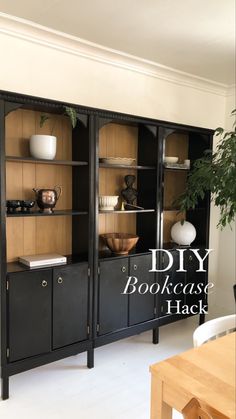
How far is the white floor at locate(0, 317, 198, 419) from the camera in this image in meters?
2.09

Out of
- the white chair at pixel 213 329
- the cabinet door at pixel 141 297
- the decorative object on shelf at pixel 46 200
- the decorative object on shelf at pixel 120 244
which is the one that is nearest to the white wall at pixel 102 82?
the decorative object on shelf at pixel 46 200

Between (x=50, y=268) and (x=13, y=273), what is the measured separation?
258 mm

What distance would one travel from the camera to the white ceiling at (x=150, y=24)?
210 centimetres

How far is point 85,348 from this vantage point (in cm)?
251

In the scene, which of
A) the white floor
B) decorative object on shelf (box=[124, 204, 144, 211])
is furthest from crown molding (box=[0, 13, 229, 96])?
the white floor

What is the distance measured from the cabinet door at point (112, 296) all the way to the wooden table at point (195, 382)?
1254 millimetres

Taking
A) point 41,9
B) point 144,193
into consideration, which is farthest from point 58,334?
point 41,9

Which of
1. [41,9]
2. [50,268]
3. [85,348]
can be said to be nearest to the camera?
[41,9]

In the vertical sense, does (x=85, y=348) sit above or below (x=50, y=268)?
below

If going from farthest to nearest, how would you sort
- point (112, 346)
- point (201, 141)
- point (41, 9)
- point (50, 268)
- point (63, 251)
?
point (201, 141) < point (112, 346) < point (63, 251) < point (50, 268) < point (41, 9)

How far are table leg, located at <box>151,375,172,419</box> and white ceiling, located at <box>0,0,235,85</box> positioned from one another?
6.91 feet

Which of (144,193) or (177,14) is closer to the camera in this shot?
(177,14)

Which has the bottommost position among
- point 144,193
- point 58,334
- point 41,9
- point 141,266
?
point 58,334

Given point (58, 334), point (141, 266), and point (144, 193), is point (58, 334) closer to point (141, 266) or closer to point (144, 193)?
point (141, 266)
